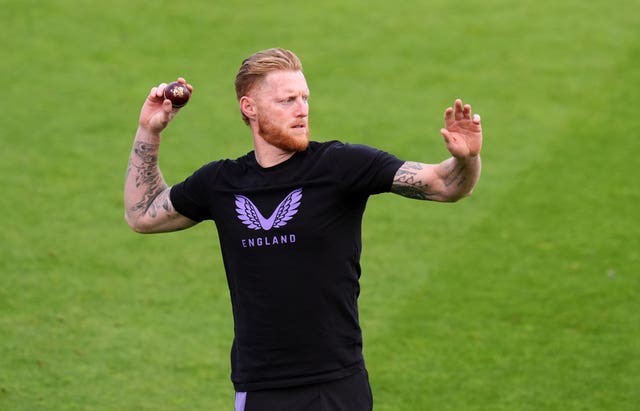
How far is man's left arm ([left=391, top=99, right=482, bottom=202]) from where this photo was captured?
4242mm

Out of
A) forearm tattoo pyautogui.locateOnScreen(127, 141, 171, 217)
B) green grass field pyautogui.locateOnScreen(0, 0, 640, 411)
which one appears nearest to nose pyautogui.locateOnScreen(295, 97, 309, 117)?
forearm tattoo pyautogui.locateOnScreen(127, 141, 171, 217)

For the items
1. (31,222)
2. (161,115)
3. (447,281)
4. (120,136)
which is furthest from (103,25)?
(161,115)

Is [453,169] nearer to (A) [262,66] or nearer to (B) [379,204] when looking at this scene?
(A) [262,66]

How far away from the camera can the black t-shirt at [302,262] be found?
14.9 feet

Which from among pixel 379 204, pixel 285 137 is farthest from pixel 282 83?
pixel 379 204

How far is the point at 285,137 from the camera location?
4.64 m

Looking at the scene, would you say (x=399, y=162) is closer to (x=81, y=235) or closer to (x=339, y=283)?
(x=339, y=283)

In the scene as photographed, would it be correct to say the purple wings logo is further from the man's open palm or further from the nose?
the man's open palm

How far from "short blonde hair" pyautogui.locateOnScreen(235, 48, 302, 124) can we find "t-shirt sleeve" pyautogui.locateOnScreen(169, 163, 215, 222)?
0.40m

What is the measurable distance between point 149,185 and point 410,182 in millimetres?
1377

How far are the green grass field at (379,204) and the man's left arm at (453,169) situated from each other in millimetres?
2935

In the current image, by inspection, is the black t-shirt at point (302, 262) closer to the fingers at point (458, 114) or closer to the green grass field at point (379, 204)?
the fingers at point (458, 114)

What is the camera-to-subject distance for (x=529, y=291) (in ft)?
28.1

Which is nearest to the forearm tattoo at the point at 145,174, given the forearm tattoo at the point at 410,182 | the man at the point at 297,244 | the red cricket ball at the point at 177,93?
the red cricket ball at the point at 177,93
